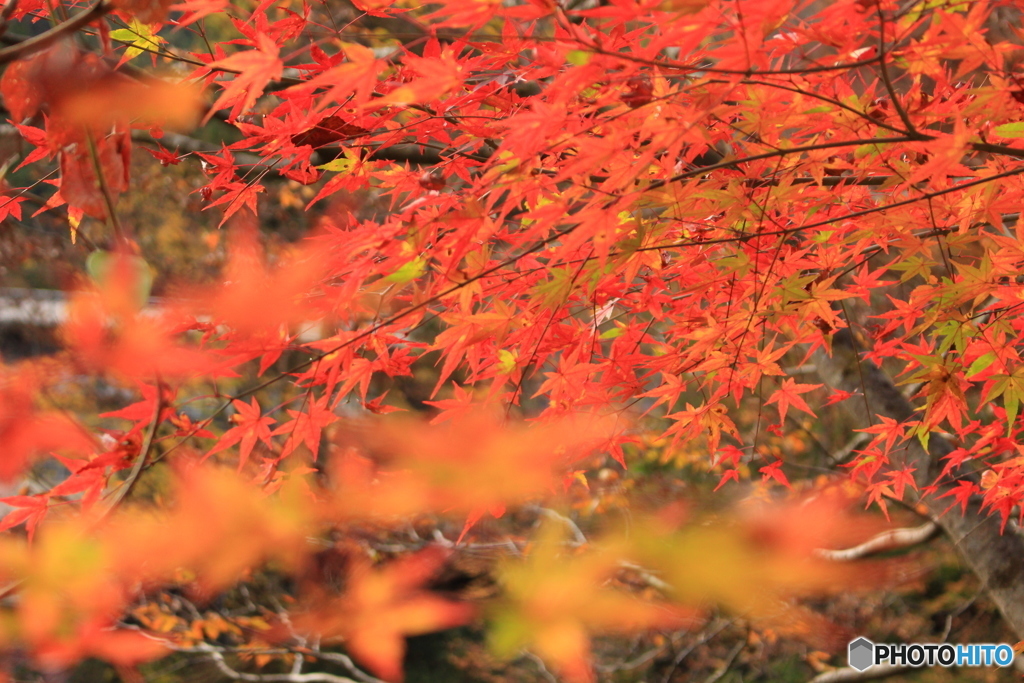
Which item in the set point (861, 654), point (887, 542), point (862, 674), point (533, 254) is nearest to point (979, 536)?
point (887, 542)

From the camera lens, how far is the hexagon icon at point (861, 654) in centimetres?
360

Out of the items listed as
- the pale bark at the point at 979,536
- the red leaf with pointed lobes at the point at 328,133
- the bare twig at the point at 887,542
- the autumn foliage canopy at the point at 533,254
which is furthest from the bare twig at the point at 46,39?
the bare twig at the point at 887,542

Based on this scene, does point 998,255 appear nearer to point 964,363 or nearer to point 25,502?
point 964,363

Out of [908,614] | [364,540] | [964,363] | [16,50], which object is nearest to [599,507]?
[364,540]

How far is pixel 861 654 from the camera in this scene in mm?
3639

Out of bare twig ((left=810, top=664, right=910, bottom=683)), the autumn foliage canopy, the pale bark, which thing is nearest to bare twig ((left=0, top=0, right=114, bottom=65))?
the autumn foliage canopy

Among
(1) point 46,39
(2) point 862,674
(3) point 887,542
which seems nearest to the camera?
(1) point 46,39

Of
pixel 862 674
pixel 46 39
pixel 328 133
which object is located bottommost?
pixel 862 674

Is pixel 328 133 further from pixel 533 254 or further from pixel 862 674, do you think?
pixel 862 674

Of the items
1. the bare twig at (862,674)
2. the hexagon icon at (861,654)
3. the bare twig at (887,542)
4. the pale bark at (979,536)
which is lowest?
the hexagon icon at (861,654)

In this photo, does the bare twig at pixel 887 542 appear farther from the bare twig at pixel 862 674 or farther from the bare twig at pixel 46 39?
the bare twig at pixel 46 39

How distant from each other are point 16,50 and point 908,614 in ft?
19.6

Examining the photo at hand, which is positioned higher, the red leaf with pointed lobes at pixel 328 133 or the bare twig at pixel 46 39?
the bare twig at pixel 46 39

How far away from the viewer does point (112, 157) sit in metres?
0.88
